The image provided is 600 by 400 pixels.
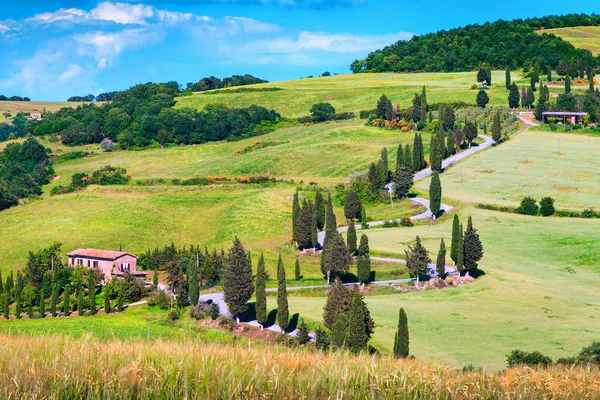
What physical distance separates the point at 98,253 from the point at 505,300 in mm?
51980

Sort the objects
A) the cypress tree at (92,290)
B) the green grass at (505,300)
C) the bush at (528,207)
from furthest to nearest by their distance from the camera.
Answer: the bush at (528,207) → the cypress tree at (92,290) → the green grass at (505,300)

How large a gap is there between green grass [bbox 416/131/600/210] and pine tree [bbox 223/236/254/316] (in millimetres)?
49604

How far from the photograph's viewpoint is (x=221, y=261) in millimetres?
83812

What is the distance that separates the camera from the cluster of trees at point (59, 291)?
77250mm

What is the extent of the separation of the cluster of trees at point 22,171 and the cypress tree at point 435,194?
2992 inches

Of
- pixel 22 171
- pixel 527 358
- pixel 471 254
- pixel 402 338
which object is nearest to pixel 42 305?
pixel 471 254

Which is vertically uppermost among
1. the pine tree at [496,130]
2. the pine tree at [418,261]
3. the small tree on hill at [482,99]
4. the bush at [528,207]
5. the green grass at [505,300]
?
the small tree on hill at [482,99]

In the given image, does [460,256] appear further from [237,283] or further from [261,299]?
[237,283]

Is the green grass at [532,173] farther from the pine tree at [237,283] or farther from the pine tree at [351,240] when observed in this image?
the pine tree at [237,283]

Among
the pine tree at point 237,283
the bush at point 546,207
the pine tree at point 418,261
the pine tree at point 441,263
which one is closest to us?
the pine tree at point 237,283

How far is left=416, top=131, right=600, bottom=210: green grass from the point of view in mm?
108500

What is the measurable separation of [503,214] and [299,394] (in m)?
A: 92.3

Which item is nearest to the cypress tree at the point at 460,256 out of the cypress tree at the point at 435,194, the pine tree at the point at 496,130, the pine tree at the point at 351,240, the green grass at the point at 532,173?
the pine tree at the point at 351,240

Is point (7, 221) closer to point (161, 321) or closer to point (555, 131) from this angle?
point (161, 321)
